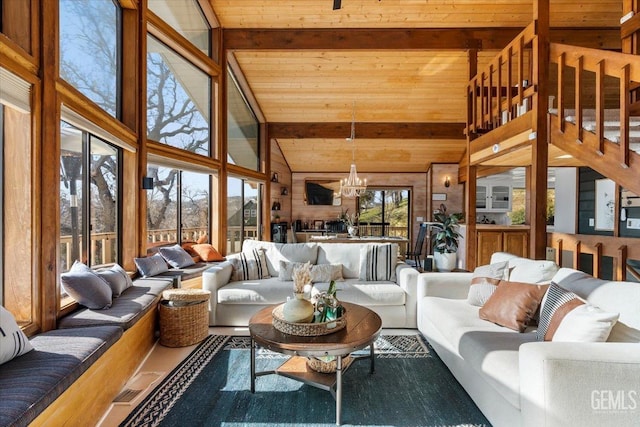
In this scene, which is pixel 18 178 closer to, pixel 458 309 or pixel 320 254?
pixel 320 254

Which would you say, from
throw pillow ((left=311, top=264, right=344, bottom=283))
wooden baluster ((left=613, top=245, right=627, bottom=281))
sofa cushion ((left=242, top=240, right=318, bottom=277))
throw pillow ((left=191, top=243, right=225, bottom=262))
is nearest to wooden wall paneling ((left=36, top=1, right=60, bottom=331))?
sofa cushion ((left=242, top=240, right=318, bottom=277))

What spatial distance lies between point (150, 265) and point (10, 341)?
221 cm

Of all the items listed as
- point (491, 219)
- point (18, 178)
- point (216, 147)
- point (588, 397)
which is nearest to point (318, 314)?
point (588, 397)

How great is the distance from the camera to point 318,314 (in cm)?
233

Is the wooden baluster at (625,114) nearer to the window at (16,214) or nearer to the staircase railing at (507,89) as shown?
the staircase railing at (507,89)

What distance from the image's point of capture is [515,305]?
2426 millimetres

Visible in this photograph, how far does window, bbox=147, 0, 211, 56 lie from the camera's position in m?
4.38

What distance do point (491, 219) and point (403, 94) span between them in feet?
15.2

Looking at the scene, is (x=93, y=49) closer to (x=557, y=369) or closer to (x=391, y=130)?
(x=557, y=369)

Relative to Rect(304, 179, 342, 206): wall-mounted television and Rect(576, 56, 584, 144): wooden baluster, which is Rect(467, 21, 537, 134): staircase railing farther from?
Rect(304, 179, 342, 206): wall-mounted television

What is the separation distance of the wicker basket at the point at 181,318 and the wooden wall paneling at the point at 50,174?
94cm

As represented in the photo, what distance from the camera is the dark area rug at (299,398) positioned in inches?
82.7

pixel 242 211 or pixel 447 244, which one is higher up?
pixel 242 211

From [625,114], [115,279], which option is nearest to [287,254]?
[115,279]
